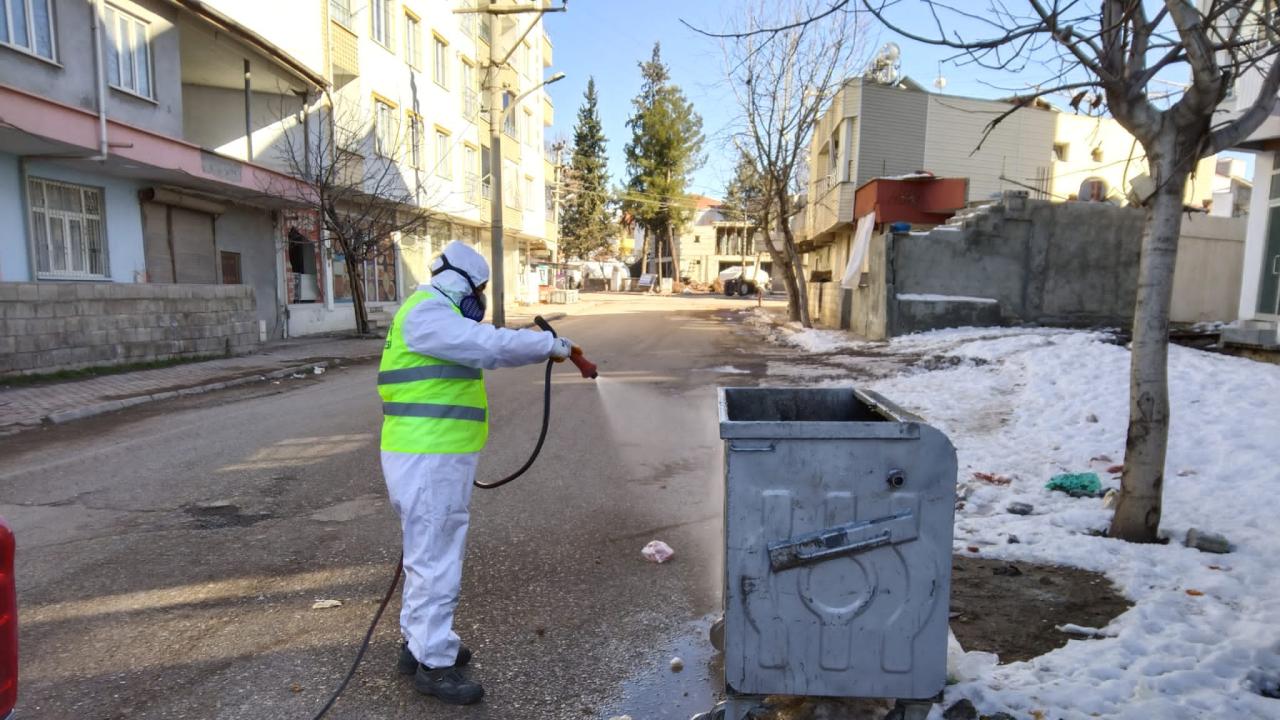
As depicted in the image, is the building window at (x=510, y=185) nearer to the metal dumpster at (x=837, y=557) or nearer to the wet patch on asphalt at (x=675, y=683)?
the wet patch on asphalt at (x=675, y=683)

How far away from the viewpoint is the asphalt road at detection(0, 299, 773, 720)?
3.17 m

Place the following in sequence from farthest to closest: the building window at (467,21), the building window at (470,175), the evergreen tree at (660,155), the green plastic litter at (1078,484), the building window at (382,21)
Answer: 1. the evergreen tree at (660,155)
2. the building window at (470,175)
3. the building window at (467,21)
4. the building window at (382,21)
5. the green plastic litter at (1078,484)

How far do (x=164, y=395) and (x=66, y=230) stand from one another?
5233 mm

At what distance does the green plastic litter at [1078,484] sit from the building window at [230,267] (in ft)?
57.5

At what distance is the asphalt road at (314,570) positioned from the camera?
3.17m

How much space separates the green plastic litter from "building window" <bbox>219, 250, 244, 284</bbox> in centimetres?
1754

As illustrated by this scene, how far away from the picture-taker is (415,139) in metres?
24.8

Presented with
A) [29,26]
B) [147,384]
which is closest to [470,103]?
[29,26]

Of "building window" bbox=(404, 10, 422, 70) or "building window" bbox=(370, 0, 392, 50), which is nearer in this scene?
"building window" bbox=(370, 0, 392, 50)

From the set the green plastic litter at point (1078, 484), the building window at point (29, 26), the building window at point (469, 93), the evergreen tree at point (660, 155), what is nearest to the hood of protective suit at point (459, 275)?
the green plastic litter at point (1078, 484)

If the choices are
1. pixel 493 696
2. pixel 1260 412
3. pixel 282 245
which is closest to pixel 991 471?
pixel 1260 412

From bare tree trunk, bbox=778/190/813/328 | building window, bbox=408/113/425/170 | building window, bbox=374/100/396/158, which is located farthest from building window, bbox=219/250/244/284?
bare tree trunk, bbox=778/190/813/328

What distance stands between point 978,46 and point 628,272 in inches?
2847

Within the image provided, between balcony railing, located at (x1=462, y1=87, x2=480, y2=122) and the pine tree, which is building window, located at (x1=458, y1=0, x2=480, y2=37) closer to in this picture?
balcony railing, located at (x1=462, y1=87, x2=480, y2=122)
